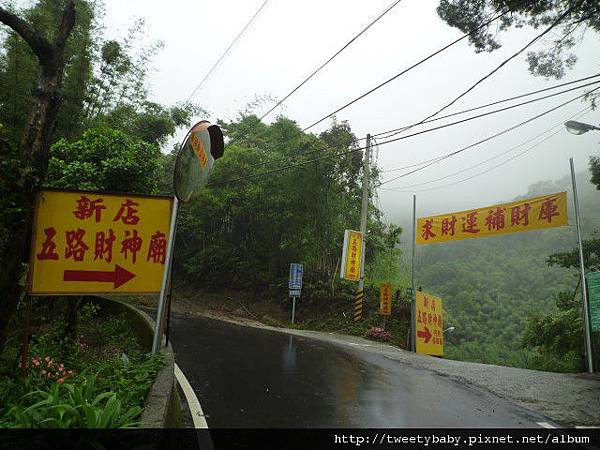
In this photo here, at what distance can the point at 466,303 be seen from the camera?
49.2 meters

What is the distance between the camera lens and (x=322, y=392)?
16.9 feet

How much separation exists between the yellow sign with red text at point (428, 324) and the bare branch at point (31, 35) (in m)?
13.2

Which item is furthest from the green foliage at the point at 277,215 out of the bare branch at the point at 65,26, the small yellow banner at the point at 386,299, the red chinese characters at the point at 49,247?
the red chinese characters at the point at 49,247

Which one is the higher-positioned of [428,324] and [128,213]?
[128,213]

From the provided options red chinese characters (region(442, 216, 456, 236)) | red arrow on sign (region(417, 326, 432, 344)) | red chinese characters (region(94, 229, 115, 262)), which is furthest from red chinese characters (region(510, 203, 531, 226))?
red chinese characters (region(94, 229, 115, 262))

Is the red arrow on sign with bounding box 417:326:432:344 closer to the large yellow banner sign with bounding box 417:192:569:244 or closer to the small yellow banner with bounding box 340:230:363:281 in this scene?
the small yellow banner with bounding box 340:230:363:281

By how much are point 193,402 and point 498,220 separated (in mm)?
10960

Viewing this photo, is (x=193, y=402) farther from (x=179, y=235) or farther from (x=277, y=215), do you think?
(x=179, y=235)

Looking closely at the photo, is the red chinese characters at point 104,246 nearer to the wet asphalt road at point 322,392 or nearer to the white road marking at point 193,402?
the white road marking at point 193,402

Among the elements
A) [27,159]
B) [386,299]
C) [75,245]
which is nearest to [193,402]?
[75,245]

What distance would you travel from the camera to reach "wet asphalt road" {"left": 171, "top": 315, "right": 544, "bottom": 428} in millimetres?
4168

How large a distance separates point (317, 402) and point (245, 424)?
114 centimetres

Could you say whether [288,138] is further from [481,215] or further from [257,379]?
[257,379]

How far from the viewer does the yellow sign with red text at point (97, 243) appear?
12.6 feet
